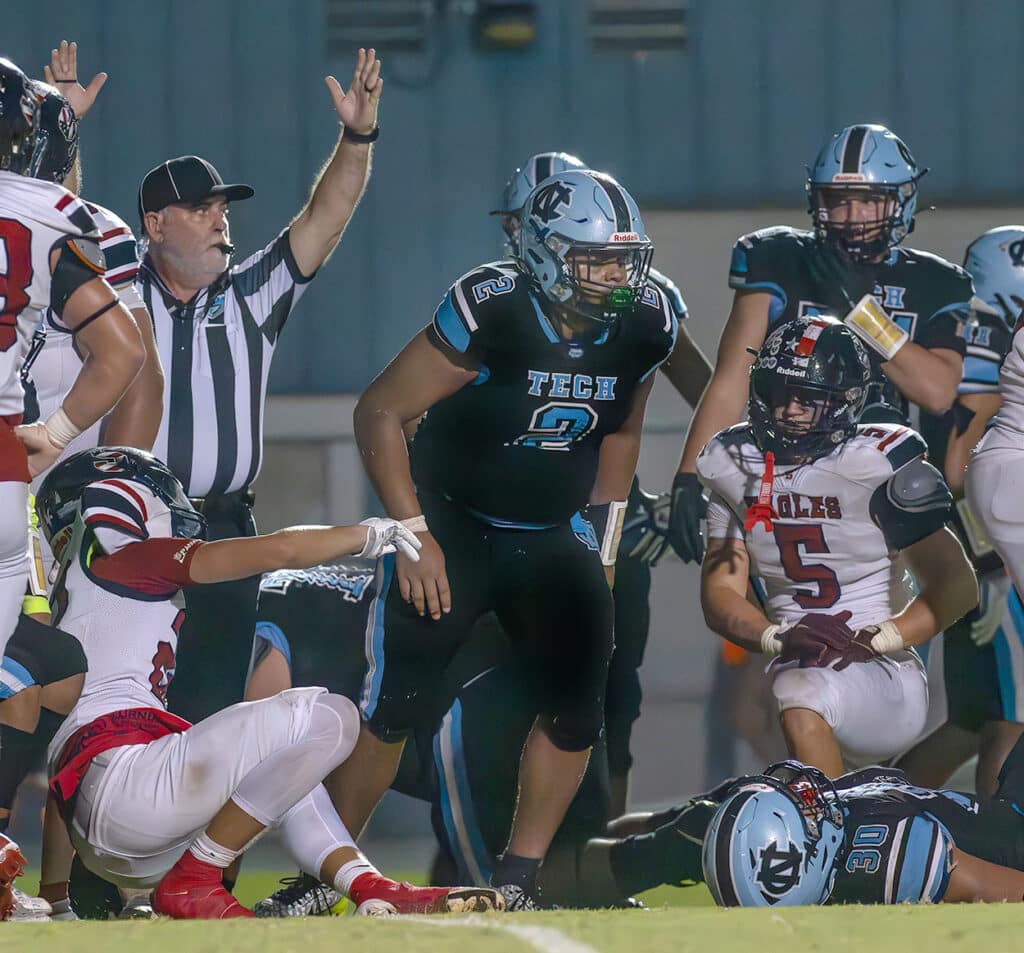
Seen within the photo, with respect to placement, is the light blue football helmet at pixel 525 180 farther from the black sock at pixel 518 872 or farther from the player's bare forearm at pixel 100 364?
the black sock at pixel 518 872

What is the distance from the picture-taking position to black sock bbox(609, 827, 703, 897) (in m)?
4.43

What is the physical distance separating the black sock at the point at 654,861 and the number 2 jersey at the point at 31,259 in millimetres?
1903

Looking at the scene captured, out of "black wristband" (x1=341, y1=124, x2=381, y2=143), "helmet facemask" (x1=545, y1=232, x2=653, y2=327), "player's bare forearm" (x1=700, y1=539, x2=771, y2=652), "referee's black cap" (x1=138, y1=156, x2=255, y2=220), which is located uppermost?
"black wristband" (x1=341, y1=124, x2=381, y2=143)

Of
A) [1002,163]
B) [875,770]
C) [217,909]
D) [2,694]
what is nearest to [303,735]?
[217,909]

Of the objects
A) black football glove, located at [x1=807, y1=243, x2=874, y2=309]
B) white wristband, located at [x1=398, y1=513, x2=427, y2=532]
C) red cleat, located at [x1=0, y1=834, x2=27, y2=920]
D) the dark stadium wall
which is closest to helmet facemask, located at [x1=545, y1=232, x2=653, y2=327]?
white wristband, located at [x1=398, y1=513, x2=427, y2=532]

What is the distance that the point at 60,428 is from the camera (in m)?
3.79

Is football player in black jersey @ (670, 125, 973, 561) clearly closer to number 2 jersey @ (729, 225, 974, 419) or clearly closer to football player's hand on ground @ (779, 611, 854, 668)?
number 2 jersey @ (729, 225, 974, 419)

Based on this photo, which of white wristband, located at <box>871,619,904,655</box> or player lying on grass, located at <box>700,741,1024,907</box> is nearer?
player lying on grass, located at <box>700,741,1024,907</box>

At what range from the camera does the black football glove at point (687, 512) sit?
4680 mm

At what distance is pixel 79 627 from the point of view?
372 cm

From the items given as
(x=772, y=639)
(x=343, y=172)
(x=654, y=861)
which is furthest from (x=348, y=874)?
(x=343, y=172)

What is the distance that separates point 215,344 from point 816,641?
179 centimetres

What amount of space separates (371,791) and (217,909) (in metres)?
0.80

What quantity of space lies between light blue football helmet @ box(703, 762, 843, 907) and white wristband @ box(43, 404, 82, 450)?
162cm
